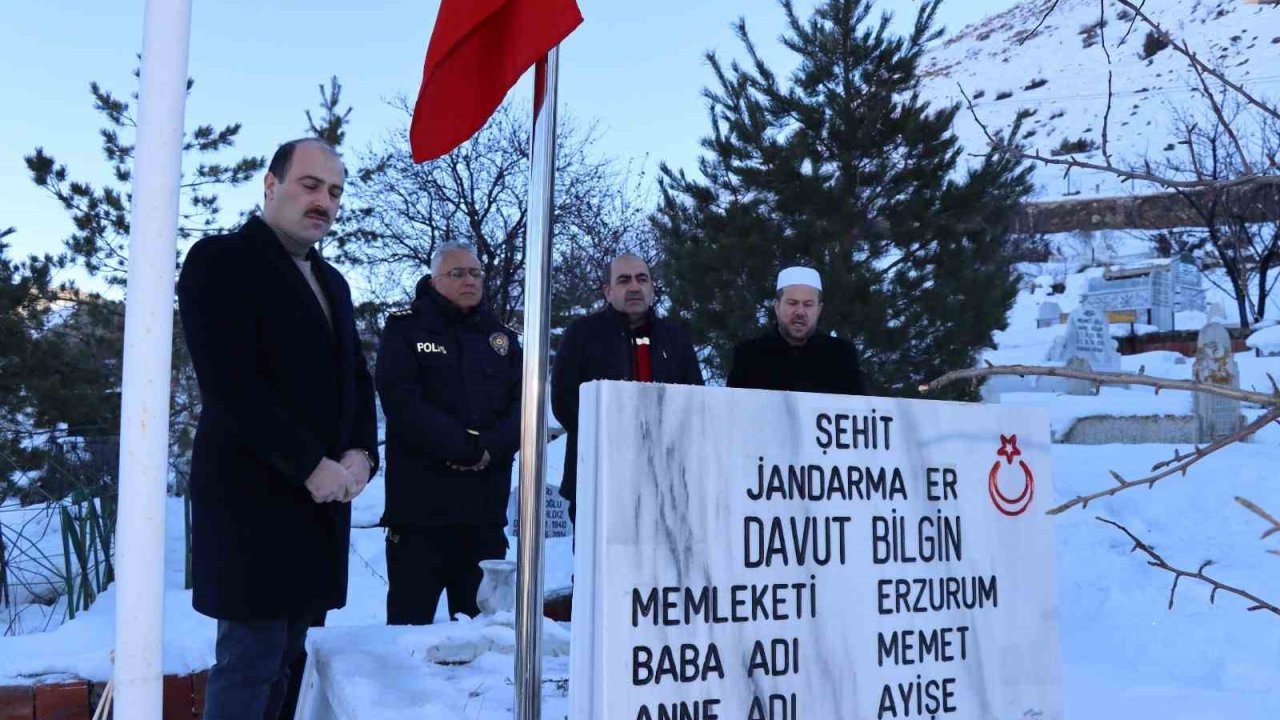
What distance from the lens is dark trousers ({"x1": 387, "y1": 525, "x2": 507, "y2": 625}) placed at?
360 centimetres

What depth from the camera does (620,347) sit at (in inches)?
167

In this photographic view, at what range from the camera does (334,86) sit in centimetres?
1448

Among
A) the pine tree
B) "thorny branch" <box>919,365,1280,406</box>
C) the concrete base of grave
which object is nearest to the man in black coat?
"thorny branch" <box>919,365,1280,406</box>

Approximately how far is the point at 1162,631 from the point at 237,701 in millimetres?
4706

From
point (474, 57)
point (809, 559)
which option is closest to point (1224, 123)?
point (809, 559)

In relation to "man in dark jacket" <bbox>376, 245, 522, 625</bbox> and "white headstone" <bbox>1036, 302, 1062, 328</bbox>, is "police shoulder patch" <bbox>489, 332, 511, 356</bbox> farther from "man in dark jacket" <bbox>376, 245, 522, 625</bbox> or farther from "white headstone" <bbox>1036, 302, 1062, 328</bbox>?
"white headstone" <bbox>1036, 302, 1062, 328</bbox>

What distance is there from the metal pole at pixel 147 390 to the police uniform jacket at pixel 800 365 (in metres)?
2.55

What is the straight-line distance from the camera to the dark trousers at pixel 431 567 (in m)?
3.60

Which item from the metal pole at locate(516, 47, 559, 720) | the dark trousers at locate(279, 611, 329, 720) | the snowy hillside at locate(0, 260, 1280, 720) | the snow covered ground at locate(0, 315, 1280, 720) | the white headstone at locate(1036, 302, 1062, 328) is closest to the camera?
the metal pole at locate(516, 47, 559, 720)

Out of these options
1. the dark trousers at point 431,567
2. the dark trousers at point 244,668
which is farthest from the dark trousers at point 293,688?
the dark trousers at point 431,567

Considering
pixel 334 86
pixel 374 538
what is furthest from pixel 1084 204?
pixel 374 538

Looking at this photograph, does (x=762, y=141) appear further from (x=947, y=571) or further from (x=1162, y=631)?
→ (x=947, y=571)

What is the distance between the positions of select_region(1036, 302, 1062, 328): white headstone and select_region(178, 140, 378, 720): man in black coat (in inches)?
1155

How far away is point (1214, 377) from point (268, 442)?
10.6 m
